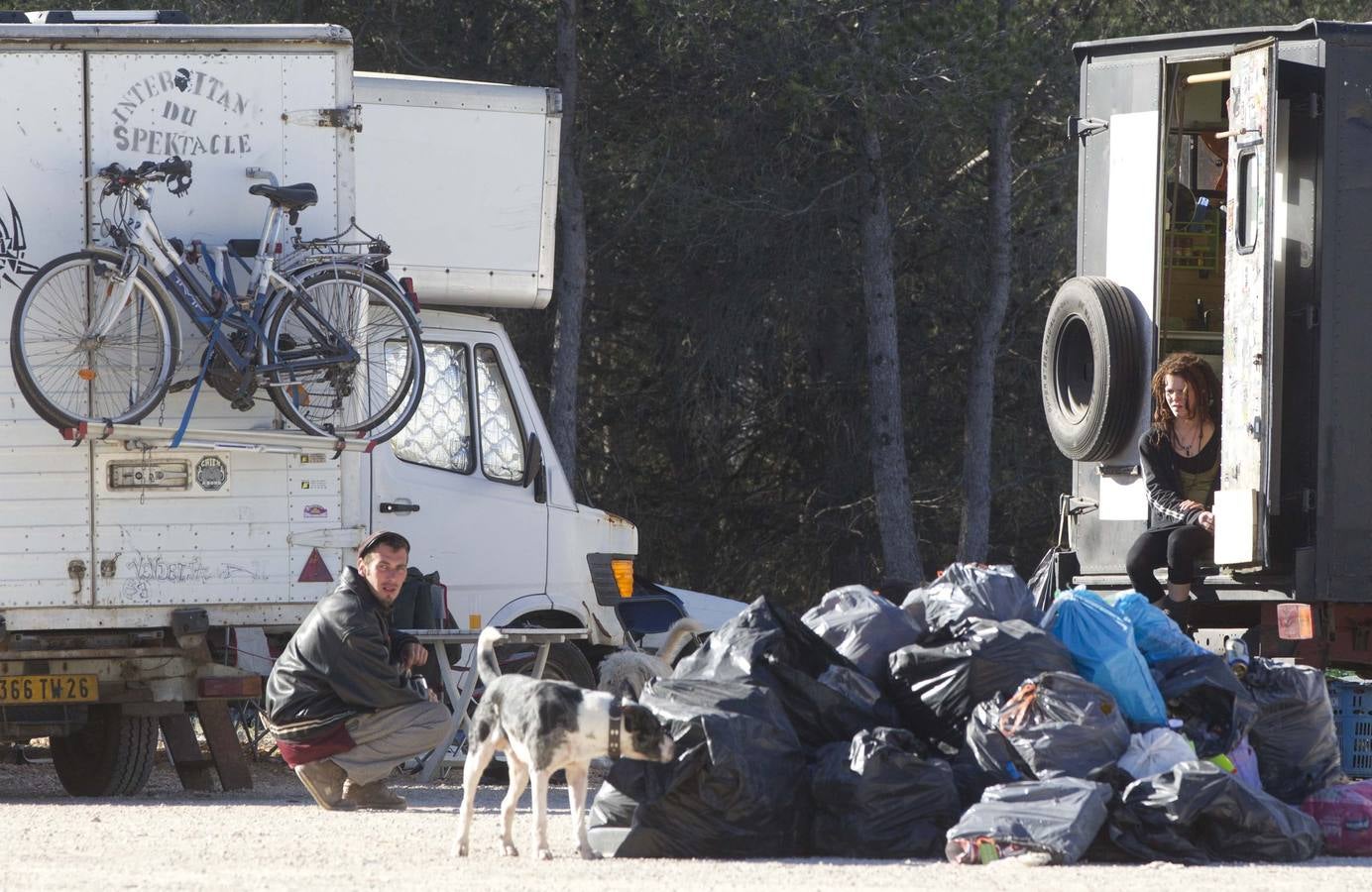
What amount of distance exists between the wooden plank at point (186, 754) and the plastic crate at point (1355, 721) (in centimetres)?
490

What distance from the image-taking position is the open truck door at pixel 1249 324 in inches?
328

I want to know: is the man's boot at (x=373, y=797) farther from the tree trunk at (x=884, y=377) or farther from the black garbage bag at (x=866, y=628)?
the tree trunk at (x=884, y=377)

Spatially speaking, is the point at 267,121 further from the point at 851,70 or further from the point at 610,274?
the point at 610,274

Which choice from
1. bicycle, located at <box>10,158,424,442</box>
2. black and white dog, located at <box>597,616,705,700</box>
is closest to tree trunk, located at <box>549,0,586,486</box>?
black and white dog, located at <box>597,616,705,700</box>

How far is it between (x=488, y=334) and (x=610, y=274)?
7.59 meters

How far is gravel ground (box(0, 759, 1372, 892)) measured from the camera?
5969 millimetres

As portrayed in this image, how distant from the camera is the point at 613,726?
20.9ft

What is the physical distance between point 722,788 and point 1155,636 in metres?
1.86

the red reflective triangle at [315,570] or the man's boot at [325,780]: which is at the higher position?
the red reflective triangle at [315,570]

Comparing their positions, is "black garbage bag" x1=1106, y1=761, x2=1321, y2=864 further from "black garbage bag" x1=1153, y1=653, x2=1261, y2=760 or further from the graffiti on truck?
the graffiti on truck

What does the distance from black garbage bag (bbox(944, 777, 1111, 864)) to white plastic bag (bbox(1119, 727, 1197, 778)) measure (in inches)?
10.7

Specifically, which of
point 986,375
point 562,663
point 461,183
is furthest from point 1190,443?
point 986,375

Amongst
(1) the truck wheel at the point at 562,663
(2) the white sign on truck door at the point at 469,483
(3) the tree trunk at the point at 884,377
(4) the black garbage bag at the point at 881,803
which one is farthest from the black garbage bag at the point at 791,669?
(3) the tree trunk at the point at 884,377

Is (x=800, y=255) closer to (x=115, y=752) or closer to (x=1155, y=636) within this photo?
(x=115, y=752)
